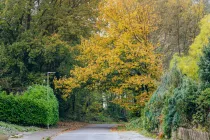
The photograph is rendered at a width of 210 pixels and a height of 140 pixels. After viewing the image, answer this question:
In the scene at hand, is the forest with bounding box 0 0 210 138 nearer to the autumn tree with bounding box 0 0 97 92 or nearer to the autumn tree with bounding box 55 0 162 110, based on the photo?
the autumn tree with bounding box 55 0 162 110

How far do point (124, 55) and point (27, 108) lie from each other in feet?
34.1

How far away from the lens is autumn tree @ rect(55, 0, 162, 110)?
30688mm

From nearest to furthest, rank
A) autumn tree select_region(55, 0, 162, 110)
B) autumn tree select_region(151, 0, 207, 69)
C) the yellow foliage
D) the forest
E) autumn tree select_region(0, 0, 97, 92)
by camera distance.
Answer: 1. the yellow foliage
2. the forest
3. autumn tree select_region(55, 0, 162, 110)
4. autumn tree select_region(151, 0, 207, 69)
5. autumn tree select_region(0, 0, 97, 92)

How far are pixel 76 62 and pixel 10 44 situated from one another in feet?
25.5

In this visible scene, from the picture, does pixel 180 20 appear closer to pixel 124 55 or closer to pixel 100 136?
pixel 124 55

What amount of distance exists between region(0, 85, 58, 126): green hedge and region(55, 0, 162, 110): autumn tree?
338 cm

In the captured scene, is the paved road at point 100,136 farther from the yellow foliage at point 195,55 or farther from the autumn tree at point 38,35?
the autumn tree at point 38,35

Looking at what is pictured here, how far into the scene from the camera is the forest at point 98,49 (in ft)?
99.1

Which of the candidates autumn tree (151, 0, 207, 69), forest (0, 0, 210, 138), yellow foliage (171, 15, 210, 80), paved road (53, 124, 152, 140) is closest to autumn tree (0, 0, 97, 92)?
forest (0, 0, 210, 138)

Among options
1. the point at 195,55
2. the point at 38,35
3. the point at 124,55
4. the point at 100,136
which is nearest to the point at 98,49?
the point at 124,55

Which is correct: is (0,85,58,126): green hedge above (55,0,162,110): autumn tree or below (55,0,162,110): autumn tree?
below

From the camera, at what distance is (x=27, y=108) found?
3052 cm

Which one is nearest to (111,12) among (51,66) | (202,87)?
(51,66)

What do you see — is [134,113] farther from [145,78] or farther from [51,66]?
[51,66]
